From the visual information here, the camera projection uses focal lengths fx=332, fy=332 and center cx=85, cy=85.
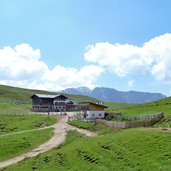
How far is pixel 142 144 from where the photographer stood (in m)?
40.4

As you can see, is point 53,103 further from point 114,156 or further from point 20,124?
point 114,156

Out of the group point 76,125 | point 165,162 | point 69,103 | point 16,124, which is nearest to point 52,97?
point 69,103

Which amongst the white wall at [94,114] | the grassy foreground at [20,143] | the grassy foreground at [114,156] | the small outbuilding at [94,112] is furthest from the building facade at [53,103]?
the grassy foreground at [114,156]

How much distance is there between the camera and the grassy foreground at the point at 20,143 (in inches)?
2163

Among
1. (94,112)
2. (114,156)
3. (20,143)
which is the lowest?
(114,156)

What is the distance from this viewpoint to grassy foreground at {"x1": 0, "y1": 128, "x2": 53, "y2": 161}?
5494cm

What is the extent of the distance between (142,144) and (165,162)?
7.87 meters

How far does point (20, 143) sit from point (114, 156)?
87.7ft

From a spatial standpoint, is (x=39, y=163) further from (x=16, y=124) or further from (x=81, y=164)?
(x=16, y=124)

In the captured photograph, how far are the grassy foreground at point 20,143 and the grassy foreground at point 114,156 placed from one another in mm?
8724

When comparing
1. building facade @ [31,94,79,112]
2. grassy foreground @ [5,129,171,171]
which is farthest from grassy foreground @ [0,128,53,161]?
building facade @ [31,94,79,112]

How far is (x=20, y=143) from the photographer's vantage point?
196 ft

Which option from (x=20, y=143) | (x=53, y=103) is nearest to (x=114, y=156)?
(x=20, y=143)

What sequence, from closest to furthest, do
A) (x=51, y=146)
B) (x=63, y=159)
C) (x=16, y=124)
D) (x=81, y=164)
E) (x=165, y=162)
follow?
(x=165, y=162) → (x=81, y=164) → (x=63, y=159) → (x=51, y=146) → (x=16, y=124)
